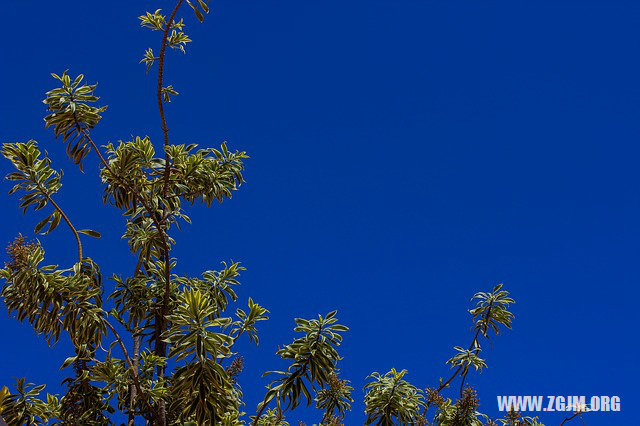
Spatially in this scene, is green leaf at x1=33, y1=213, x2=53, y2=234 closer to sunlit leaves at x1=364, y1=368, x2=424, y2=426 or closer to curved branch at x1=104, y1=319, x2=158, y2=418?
curved branch at x1=104, y1=319, x2=158, y2=418

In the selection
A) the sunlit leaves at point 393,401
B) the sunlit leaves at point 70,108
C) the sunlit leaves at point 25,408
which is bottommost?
the sunlit leaves at point 25,408

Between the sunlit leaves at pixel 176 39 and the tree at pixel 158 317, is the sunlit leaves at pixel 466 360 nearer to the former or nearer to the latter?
the tree at pixel 158 317

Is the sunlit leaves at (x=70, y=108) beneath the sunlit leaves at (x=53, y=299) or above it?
above

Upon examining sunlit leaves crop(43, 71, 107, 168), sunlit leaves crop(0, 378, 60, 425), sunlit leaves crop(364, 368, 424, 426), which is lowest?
sunlit leaves crop(0, 378, 60, 425)

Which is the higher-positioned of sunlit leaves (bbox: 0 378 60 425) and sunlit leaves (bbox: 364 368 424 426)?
sunlit leaves (bbox: 364 368 424 426)

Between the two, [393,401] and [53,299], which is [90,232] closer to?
[53,299]

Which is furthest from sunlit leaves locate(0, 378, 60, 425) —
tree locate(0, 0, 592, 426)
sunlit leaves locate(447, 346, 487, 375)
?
sunlit leaves locate(447, 346, 487, 375)

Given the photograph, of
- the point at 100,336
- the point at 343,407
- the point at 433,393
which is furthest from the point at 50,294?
the point at 433,393

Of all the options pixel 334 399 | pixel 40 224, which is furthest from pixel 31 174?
pixel 334 399

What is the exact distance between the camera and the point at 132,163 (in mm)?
7758

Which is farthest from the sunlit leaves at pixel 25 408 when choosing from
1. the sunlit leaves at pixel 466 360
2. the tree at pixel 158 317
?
the sunlit leaves at pixel 466 360

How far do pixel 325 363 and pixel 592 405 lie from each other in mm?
3750

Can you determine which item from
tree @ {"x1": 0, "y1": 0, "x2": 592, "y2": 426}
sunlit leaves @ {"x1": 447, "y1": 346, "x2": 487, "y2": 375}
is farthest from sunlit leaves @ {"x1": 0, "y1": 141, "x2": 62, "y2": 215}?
sunlit leaves @ {"x1": 447, "y1": 346, "x2": 487, "y2": 375}

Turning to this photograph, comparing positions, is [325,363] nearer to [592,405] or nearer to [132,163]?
[132,163]
